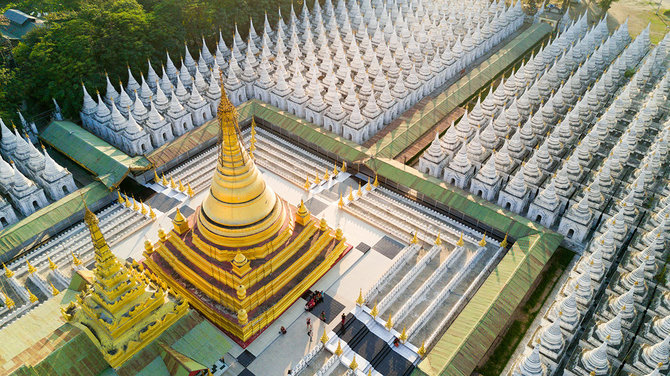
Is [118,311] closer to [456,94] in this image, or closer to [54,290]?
[54,290]

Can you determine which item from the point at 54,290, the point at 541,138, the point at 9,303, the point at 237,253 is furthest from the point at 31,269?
the point at 541,138

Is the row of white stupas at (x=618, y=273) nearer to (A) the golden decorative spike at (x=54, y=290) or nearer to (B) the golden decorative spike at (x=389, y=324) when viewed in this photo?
(B) the golden decorative spike at (x=389, y=324)

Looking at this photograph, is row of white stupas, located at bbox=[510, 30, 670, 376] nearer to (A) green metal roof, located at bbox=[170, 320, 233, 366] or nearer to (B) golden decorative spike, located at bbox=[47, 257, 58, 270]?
(A) green metal roof, located at bbox=[170, 320, 233, 366]

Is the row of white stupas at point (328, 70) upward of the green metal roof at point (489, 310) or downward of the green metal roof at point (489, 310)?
upward

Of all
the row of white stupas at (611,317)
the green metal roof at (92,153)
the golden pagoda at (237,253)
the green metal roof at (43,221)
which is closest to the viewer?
the row of white stupas at (611,317)

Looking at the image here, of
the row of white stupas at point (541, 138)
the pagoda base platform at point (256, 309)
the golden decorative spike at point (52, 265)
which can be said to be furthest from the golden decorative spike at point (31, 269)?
the row of white stupas at point (541, 138)

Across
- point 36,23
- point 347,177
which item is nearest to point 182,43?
point 36,23

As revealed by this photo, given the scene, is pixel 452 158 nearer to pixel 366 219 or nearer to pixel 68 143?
pixel 366 219
